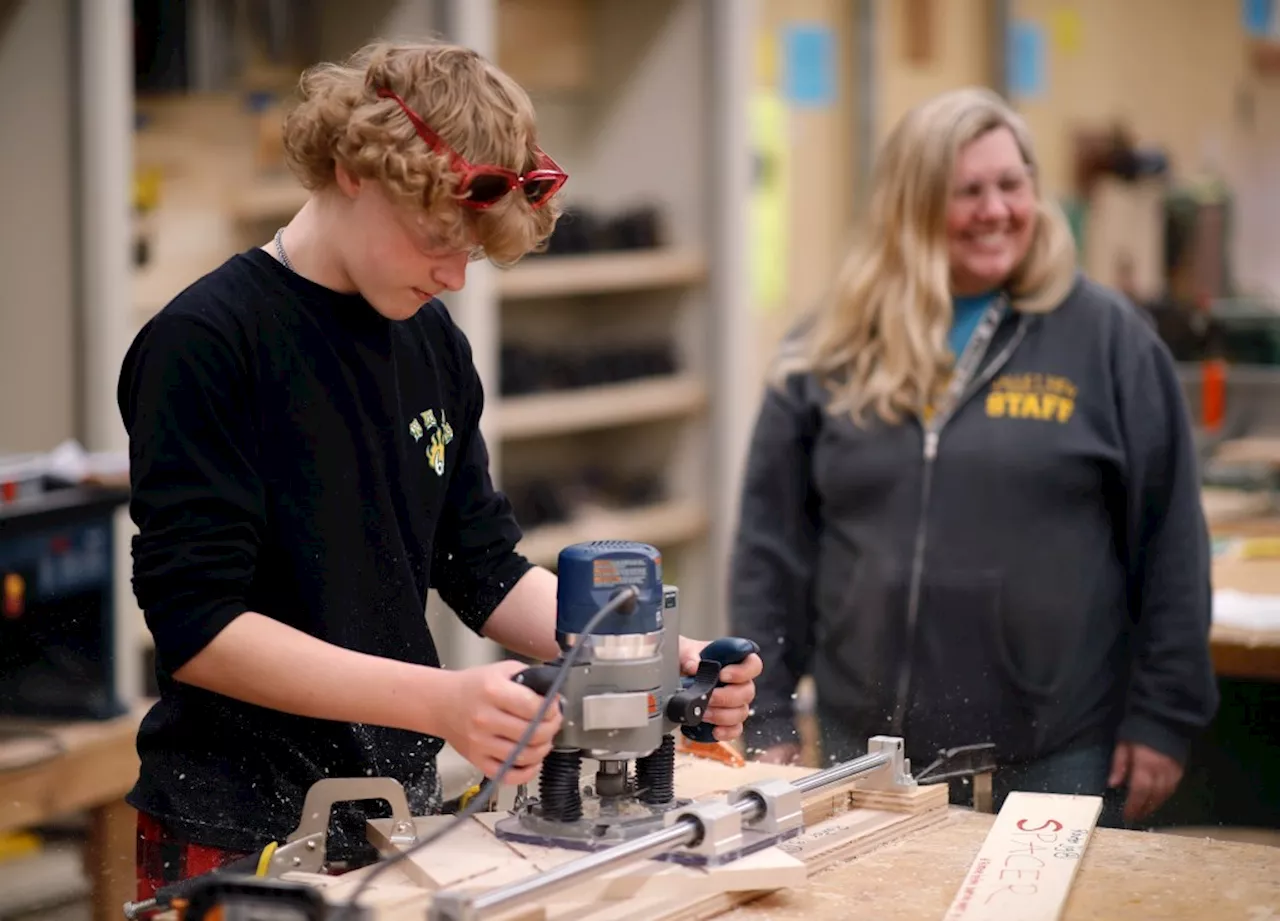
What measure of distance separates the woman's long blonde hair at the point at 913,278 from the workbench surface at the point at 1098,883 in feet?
3.31

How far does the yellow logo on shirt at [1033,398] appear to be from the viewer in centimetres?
241

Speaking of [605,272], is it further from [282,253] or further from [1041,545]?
[282,253]

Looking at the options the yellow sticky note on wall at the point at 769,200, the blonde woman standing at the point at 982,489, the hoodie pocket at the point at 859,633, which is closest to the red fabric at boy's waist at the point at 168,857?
the blonde woman standing at the point at 982,489

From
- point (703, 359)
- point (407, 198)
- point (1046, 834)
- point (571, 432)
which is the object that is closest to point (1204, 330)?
point (703, 359)

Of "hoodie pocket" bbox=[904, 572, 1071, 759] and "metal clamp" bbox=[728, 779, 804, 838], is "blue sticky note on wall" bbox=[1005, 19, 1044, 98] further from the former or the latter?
"metal clamp" bbox=[728, 779, 804, 838]

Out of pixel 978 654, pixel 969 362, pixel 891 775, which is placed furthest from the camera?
pixel 969 362

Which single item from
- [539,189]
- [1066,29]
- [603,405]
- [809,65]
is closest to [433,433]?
[539,189]

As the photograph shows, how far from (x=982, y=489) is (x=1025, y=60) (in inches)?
167

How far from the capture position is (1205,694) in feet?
7.80

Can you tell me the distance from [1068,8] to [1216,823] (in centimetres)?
460

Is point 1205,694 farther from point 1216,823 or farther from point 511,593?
point 511,593

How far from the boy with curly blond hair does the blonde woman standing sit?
31.8 inches

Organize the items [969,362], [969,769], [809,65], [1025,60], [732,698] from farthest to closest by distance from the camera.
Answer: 1. [1025,60]
2. [809,65]
3. [969,362]
4. [969,769]
5. [732,698]

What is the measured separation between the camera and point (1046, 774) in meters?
2.01
